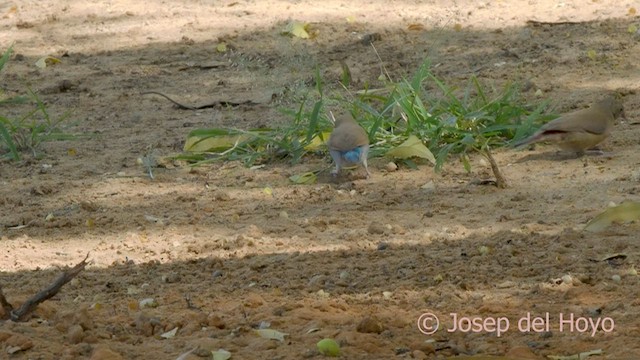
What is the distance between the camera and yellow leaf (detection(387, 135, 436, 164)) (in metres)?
6.45

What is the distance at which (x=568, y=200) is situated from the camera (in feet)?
18.5

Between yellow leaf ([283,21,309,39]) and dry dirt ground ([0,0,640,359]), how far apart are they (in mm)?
95

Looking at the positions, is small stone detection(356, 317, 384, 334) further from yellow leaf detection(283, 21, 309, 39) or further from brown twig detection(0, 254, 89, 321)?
yellow leaf detection(283, 21, 309, 39)

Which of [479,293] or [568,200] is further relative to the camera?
[568,200]

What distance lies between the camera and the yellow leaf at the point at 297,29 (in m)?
9.41

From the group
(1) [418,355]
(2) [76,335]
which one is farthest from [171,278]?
(1) [418,355]

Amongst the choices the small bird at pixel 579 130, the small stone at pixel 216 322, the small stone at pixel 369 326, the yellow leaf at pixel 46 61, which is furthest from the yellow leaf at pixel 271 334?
the yellow leaf at pixel 46 61

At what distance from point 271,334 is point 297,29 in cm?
591

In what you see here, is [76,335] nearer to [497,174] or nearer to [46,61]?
[497,174]

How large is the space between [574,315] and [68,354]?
1.58 m

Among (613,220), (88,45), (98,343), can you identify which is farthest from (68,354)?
(88,45)

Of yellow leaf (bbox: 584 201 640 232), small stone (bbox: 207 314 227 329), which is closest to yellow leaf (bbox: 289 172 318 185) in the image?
yellow leaf (bbox: 584 201 640 232)

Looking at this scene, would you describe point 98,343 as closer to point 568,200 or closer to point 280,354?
point 280,354

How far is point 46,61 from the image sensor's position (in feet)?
30.9
